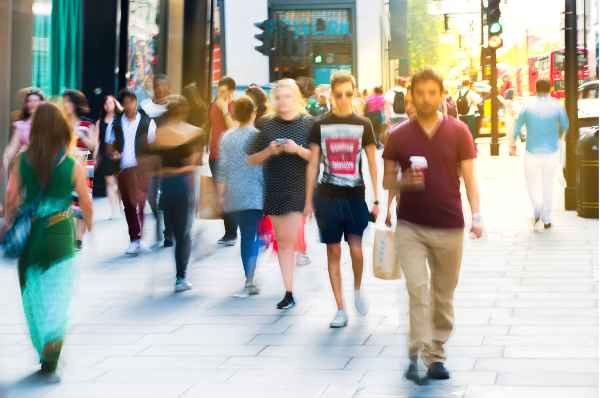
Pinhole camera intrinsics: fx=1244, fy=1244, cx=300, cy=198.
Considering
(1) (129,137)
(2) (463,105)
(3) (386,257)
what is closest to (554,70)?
(2) (463,105)

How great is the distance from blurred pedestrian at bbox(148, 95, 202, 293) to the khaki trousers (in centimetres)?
397

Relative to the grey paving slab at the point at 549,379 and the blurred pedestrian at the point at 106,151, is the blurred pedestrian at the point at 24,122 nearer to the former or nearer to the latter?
the blurred pedestrian at the point at 106,151

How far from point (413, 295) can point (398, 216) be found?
463mm

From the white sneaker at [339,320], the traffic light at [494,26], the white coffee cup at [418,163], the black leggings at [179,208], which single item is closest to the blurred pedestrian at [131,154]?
the black leggings at [179,208]

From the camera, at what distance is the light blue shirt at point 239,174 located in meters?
10.3

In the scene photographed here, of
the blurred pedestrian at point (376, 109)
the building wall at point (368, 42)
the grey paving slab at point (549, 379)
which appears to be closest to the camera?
the grey paving slab at point (549, 379)

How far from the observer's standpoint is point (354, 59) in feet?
184

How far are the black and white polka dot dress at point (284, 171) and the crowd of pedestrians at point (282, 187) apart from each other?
0.03 feet

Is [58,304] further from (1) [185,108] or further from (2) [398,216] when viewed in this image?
(1) [185,108]

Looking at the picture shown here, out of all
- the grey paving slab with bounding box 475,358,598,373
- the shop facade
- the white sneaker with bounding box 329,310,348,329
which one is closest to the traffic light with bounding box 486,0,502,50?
the shop facade

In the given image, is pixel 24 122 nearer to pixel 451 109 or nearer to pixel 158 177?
pixel 158 177

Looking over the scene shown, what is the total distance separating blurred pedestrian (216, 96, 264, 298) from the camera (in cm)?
1014

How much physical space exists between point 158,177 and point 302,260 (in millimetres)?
1914

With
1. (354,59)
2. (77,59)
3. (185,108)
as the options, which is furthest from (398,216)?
(354,59)
